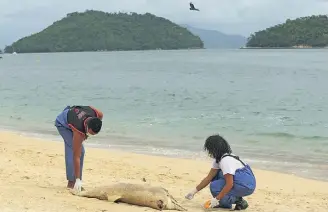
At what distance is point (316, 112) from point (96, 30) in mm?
145578

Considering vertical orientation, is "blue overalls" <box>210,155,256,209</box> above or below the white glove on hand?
above

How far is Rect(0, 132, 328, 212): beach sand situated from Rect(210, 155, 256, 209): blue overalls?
0.32 metres

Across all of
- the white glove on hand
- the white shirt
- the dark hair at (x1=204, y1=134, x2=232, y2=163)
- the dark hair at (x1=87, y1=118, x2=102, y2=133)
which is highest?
the dark hair at (x1=87, y1=118, x2=102, y2=133)

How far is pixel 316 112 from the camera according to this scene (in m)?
24.3

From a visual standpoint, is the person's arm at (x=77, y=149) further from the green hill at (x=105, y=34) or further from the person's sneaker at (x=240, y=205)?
the green hill at (x=105, y=34)

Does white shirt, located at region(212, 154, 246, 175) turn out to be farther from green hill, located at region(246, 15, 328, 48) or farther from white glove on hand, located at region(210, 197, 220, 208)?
green hill, located at region(246, 15, 328, 48)

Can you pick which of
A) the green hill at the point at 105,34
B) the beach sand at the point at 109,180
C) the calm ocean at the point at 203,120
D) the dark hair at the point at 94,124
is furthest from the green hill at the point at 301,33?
the dark hair at the point at 94,124

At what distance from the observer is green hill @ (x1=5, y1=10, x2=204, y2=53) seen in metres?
167

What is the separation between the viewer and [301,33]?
162 meters

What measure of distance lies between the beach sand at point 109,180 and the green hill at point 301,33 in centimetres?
15410

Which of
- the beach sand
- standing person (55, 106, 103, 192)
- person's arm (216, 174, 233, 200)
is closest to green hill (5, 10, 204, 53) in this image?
the beach sand

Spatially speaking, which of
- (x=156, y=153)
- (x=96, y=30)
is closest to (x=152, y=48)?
(x=96, y=30)

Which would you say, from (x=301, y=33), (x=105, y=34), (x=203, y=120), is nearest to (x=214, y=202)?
(x=203, y=120)

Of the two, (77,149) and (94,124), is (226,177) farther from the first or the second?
(77,149)
